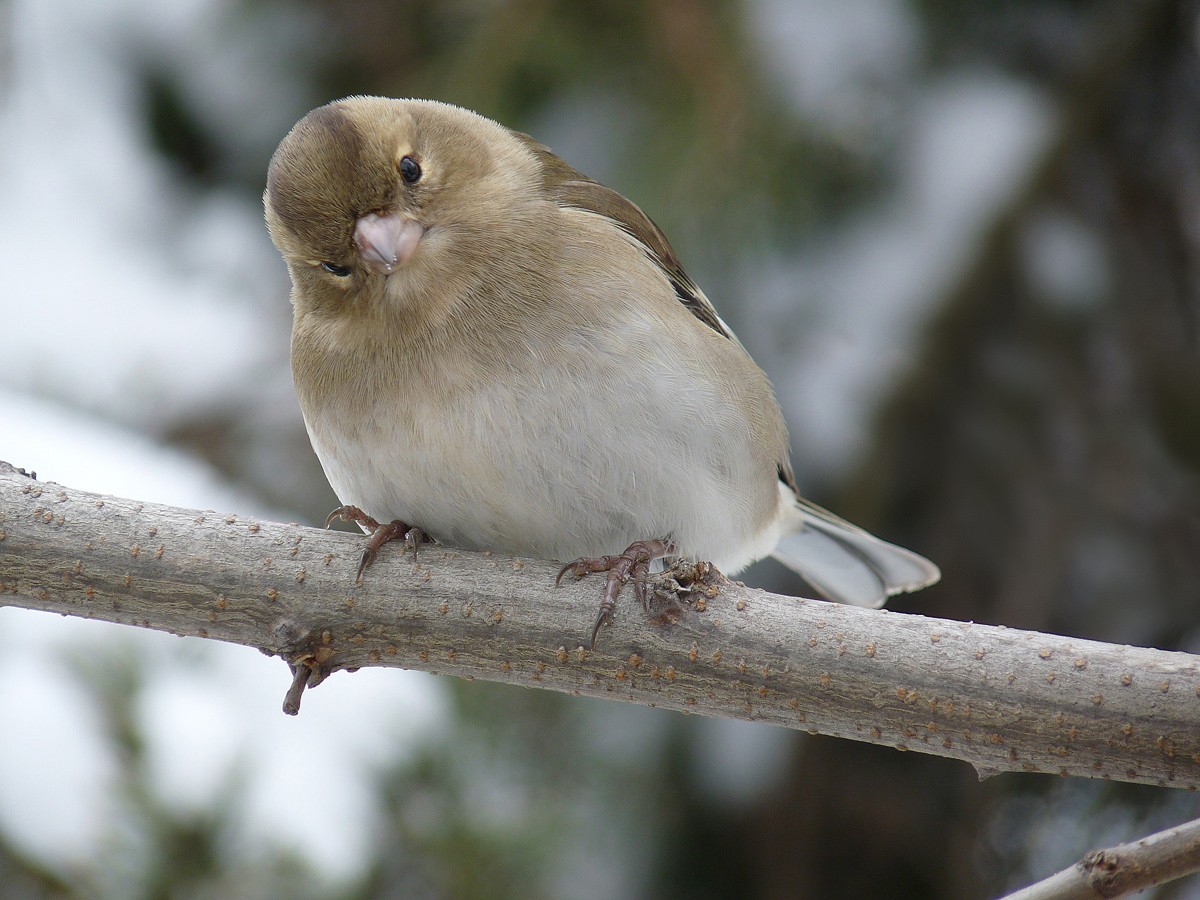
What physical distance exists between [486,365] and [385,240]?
22 cm

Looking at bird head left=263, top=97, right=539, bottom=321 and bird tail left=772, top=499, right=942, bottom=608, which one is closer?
bird head left=263, top=97, right=539, bottom=321

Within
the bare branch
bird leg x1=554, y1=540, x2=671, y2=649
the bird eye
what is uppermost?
the bird eye

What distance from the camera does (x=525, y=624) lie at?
1.19 m


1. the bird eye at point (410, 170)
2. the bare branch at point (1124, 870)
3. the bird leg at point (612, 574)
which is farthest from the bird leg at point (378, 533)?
the bare branch at point (1124, 870)

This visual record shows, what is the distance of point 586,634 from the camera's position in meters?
1.18

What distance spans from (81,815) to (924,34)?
2.40 m

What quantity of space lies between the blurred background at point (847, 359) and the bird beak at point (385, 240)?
807mm

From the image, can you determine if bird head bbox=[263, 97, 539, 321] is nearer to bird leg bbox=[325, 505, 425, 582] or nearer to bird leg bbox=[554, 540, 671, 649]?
bird leg bbox=[325, 505, 425, 582]

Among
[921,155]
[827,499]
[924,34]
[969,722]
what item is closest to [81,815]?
[969,722]

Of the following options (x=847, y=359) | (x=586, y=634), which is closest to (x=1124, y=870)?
(x=586, y=634)

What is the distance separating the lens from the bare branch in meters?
0.93

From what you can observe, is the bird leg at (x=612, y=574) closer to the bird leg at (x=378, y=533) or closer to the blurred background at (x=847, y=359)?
the bird leg at (x=378, y=533)

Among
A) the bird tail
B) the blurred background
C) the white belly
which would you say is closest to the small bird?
the white belly

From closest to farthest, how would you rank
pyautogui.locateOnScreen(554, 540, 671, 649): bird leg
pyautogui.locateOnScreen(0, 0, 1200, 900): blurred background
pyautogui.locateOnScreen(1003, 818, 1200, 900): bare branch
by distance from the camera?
pyautogui.locateOnScreen(1003, 818, 1200, 900): bare branch < pyautogui.locateOnScreen(554, 540, 671, 649): bird leg < pyautogui.locateOnScreen(0, 0, 1200, 900): blurred background
